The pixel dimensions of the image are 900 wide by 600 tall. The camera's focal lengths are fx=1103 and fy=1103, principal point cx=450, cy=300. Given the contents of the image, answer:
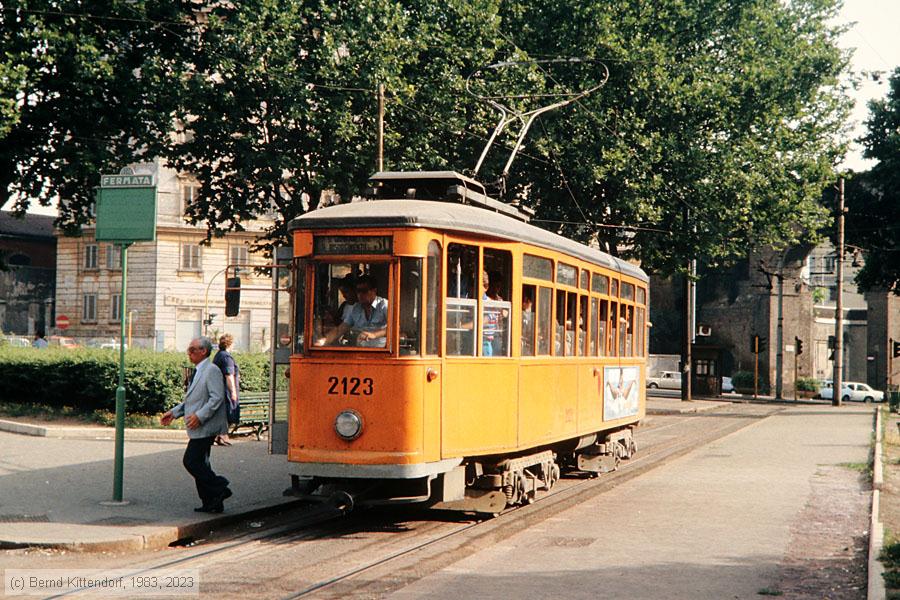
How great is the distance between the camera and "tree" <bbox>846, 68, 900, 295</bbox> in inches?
1654

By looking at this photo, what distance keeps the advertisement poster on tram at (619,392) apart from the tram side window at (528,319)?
3.64m

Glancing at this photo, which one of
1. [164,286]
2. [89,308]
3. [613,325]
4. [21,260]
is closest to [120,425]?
[613,325]

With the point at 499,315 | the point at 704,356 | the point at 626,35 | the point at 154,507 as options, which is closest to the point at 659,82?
the point at 626,35

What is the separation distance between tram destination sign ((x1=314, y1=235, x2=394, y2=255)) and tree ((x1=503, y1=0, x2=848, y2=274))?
58.3 feet

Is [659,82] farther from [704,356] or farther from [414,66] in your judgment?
[704,356]

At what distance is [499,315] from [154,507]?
13.0 feet

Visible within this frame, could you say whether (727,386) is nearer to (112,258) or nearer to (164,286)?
(164,286)

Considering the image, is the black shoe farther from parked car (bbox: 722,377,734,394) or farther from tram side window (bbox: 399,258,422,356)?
parked car (bbox: 722,377,734,394)

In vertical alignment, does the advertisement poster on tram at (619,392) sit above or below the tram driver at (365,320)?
below

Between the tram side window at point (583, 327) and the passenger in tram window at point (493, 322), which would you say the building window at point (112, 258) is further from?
the passenger in tram window at point (493, 322)

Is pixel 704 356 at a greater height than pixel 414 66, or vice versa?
pixel 414 66

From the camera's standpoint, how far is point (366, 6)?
933 inches

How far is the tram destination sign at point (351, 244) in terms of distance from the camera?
33.5 ft

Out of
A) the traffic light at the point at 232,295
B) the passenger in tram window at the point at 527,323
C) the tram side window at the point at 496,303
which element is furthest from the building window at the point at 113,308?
the tram side window at the point at 496,303
